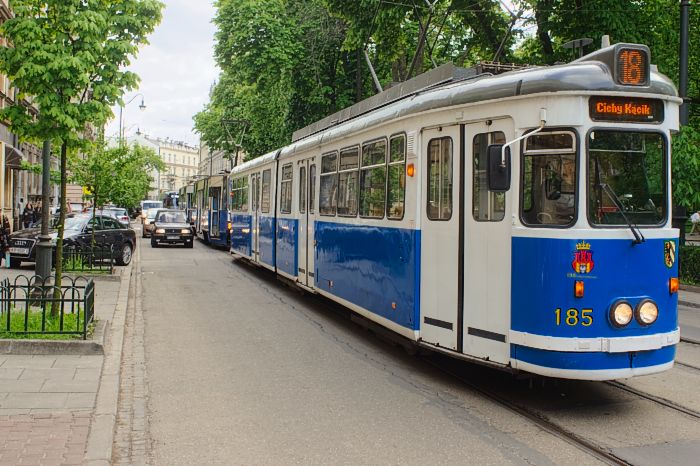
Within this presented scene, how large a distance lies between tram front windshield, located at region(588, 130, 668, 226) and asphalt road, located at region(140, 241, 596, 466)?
208 centimetres

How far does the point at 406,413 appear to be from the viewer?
22.1 ft

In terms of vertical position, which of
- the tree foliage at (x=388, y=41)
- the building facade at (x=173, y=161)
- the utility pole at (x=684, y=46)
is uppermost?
the building facade at (x=173, y=161)

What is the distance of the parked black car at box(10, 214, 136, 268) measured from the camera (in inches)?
758

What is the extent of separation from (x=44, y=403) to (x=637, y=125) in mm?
Answer: 5914

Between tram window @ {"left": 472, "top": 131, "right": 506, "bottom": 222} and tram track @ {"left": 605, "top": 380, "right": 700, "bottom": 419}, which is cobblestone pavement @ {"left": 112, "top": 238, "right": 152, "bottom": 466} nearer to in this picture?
tram window @ {"left": 472, "top": 131, "right": 506, "bottom": 222}

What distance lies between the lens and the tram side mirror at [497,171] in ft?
21.0

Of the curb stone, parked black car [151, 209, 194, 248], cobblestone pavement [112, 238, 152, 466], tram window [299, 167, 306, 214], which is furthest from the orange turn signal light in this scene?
parked black car [151, 209, 194, 248]

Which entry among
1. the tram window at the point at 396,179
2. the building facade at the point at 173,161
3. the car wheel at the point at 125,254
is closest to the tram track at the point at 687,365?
the tram window at the point at 396,179

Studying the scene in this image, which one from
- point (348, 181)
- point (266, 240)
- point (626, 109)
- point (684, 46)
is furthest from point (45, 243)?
point (684, 46)

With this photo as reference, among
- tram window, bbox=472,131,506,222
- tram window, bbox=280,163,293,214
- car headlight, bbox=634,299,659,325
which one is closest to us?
car headlight, bbox=634,299,659,325

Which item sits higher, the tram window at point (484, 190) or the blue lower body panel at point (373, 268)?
the tram window at point (484, 190)

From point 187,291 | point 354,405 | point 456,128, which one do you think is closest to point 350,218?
point 456,128

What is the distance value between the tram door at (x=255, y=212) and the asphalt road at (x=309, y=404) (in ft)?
22.1

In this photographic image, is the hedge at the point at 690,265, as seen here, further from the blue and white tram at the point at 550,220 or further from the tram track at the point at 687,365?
the blue and white tram at the point at 550,220
